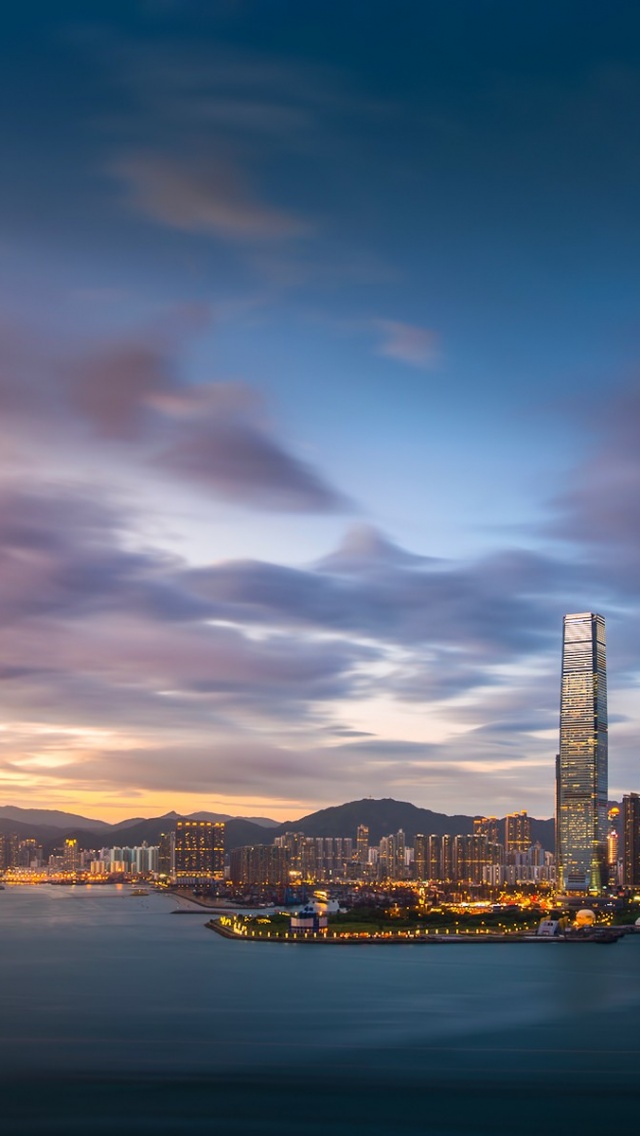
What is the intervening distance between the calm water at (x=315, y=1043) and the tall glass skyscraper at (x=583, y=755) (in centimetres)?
7387

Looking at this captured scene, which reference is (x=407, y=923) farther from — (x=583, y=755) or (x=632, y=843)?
(x=632, y=843)

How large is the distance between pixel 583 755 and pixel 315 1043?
99.4m

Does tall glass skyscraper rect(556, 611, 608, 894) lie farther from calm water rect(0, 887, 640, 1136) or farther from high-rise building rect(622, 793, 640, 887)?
calm water rect(0, 887, 640, 1136)

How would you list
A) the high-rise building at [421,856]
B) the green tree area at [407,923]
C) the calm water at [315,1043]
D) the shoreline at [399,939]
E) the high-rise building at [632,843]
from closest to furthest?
the calm water at [315,1043]
the shoreline at [399,939]
the green tree area at [407,923]
the high-rise building at [632,843]
the high-rise building at [421,856]

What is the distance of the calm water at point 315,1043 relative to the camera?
21.0 metres

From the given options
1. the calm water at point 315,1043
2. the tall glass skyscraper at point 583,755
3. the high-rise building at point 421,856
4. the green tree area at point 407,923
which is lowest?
the high-rise building at point 421,856

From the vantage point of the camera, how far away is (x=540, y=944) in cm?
5881

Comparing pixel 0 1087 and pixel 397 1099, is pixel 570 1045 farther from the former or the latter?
pixel 0 1087

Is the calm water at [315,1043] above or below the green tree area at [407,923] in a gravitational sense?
above

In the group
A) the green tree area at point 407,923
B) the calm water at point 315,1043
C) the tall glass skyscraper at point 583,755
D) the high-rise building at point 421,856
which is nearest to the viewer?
the calm water at point 315,1043

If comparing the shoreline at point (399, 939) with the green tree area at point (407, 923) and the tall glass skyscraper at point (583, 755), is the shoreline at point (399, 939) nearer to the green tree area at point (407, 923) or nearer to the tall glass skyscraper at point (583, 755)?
the green tree area at point (407, 923)

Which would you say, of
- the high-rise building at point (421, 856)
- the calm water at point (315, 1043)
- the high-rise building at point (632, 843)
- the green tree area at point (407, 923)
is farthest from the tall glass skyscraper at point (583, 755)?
the calm water at point (315, 1043)

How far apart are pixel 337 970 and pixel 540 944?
1860 cm

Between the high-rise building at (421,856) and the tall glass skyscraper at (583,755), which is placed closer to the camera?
the tall glass skyscraper at (583,755)
